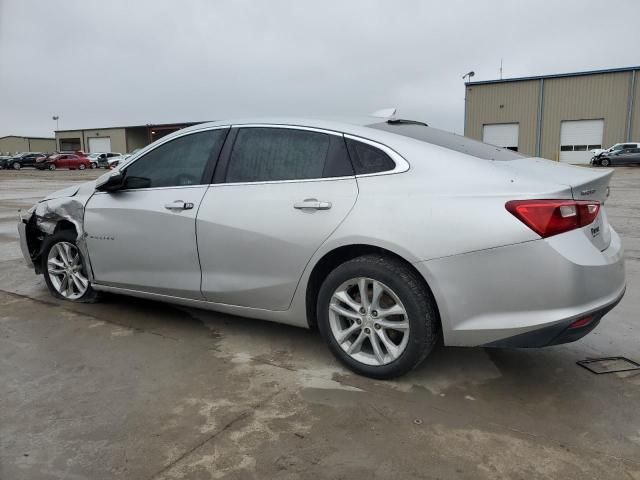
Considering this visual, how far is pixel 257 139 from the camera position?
3.68 m

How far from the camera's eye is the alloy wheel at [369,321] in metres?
3.04

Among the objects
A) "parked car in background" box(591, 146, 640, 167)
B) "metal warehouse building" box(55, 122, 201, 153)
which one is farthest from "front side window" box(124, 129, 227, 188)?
"metal warehouse building" box(55, 122, 201, 153)

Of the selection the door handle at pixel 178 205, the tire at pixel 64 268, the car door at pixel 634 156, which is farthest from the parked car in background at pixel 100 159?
the door handle at pixel 178 205

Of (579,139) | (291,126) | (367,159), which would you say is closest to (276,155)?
(291,126)

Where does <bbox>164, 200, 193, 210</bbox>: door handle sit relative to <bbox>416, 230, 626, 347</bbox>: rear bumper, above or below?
above

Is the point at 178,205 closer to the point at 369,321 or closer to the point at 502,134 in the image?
the point at 369,321

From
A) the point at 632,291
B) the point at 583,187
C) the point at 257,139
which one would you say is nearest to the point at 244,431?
the point at 257,139

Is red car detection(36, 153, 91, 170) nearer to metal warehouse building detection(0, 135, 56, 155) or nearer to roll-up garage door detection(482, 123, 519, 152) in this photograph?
roll-up garage door detection(482, 123, 519, 152)

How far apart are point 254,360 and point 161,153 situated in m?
1.75

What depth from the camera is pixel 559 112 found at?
129 feet

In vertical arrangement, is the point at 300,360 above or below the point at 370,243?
below

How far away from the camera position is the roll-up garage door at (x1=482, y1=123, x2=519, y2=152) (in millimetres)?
41156

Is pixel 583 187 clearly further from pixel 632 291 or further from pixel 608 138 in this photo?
pixel 608 138

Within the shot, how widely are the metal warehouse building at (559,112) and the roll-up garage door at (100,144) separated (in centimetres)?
4904
